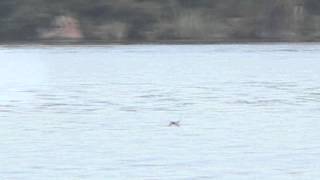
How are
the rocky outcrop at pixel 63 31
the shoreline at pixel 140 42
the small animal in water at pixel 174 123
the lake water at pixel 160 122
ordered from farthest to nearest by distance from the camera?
the rocky outcrop at pixel 63 31 < the shoreline at pixel 140 42 < the small animal in water at pixel 174 123 < the lake water at pixel 160 122

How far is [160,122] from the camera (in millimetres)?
32781

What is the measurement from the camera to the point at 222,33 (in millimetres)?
100625

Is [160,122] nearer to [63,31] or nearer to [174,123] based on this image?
[174,123]

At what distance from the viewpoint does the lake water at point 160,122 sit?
24250mm

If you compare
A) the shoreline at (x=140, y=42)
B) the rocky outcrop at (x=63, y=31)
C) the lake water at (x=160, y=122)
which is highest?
the lake water at (x=160, y=122)

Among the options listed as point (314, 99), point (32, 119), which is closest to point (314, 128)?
point (32, 119)

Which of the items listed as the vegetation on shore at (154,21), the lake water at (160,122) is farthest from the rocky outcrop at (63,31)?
the lake water at (160,122)

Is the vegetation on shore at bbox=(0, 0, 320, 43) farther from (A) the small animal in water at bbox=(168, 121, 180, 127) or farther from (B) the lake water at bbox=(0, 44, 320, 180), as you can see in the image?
(A) the small animal in water at bbox=(168, 121, 180, 127)

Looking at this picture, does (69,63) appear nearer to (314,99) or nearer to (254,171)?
(314,99)

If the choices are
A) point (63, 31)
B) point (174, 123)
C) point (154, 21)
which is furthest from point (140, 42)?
point (174, 123)

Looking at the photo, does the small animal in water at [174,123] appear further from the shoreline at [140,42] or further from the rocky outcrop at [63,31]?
the rocky outcrop at [63,31]

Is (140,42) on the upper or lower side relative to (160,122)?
lower

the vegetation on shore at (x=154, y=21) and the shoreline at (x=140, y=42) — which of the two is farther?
the vegetation on shore at (x=154, y=21)

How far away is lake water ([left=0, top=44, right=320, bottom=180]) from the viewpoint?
79.6 feet
